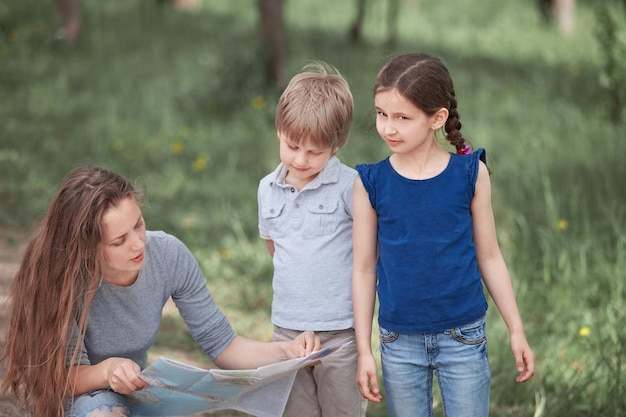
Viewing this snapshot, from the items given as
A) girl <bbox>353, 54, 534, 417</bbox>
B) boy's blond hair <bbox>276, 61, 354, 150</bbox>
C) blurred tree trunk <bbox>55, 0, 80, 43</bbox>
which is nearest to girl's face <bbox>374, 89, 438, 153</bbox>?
girl <bbox>353, 54, 534, 417</bbox>

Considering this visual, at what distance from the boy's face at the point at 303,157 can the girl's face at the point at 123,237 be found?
1.55 feet

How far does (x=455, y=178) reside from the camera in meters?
2.57

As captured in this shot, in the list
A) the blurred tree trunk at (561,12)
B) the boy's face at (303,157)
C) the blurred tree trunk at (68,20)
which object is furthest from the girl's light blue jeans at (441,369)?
the blurred tree trunk at (561,12)

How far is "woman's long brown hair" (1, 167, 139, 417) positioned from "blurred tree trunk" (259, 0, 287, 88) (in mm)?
5407

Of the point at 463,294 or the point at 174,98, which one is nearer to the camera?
the point at 463,294

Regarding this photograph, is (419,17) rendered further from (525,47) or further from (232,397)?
(232,397)

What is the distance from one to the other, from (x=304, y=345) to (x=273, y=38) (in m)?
5.71

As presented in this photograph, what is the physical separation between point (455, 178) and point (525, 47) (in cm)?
918

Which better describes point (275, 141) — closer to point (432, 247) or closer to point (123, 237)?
point (123, 237)

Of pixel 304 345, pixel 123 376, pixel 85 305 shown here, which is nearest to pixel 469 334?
pixel 304 345

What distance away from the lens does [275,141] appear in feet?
23.4

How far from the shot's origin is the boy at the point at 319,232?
9.12 ft

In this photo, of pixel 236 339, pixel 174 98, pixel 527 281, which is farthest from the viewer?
pixel 174 98

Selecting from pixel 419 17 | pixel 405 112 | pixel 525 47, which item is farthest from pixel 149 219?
pixel 419 17
